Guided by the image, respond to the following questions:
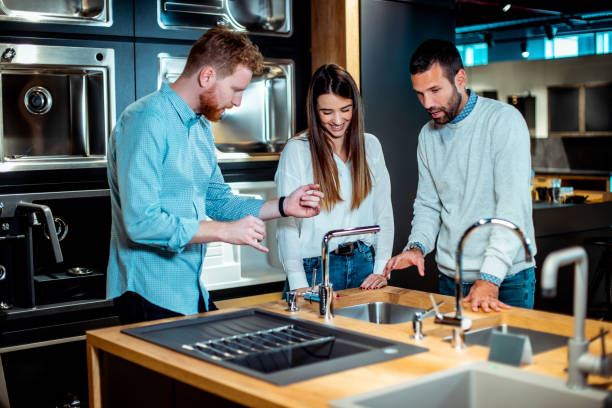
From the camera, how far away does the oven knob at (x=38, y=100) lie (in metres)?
2.96

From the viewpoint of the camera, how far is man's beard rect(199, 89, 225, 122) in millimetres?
2281

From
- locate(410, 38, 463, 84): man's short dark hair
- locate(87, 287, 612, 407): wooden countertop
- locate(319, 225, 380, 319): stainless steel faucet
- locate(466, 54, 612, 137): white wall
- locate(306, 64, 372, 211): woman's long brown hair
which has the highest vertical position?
locate(466, 54, 612, 137): white wall

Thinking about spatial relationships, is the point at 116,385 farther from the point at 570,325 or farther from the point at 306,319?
the point at 570,325

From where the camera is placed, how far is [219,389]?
1530 millimetres

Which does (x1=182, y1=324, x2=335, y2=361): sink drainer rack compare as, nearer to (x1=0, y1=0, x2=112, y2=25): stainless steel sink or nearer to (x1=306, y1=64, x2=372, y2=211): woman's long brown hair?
(x1=306, y1=64, x2=372, y2=211): woman's long brown hair

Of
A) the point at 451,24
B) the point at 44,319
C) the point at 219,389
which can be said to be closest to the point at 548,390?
the point at 219,389

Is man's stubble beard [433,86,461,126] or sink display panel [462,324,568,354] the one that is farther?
man's stubble beard [433,86,461,126]

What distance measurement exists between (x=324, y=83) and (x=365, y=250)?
2.08ft

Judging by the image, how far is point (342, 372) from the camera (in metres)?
1.59

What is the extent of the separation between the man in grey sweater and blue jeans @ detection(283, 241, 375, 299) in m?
0.29

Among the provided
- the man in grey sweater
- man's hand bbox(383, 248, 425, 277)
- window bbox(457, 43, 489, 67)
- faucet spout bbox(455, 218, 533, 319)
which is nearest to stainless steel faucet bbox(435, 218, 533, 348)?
faucet spout bbox(455, 218, 533, 319)

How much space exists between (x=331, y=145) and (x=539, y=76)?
7850mm

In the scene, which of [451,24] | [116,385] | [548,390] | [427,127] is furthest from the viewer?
[451,24]

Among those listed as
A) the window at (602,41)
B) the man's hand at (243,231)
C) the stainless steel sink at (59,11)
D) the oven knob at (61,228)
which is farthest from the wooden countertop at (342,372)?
the window at (602,41)
